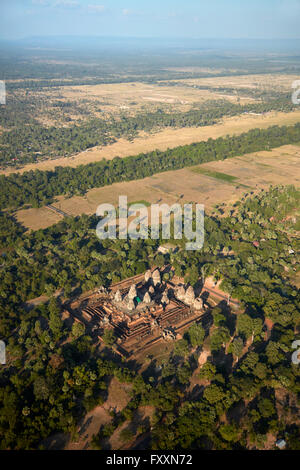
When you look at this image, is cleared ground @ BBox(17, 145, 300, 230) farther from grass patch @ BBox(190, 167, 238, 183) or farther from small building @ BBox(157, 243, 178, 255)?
small building @ BBox(157, 243, 178, 255)

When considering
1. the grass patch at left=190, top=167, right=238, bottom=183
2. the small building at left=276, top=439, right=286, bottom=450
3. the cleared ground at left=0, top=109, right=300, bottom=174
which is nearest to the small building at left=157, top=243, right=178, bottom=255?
the small building at left=276, top=439, right=286, bottom=450

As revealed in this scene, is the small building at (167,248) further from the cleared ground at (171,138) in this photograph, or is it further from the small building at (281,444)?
the cleared ground at (171,138)

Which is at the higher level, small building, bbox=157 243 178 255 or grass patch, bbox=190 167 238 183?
grass patch, bbox=190 167 238 183

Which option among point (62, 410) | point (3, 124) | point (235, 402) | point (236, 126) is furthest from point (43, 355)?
point (3, 124)

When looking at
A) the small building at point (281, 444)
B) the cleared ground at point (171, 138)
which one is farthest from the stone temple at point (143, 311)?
the cleared ground at point (171, 138)

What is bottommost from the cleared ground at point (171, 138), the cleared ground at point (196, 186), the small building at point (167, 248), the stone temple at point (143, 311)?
the stone temple at point (143, 311)

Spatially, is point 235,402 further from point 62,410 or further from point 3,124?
point 3,124
